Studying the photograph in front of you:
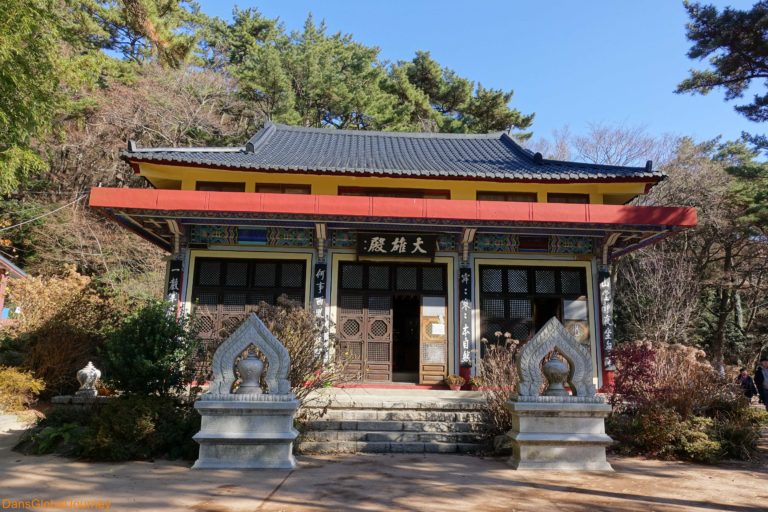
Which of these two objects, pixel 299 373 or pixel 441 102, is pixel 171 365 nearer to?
pixel 299 373

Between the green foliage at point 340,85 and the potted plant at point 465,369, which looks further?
the green foliage at point 340,85

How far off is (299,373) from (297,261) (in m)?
4.16

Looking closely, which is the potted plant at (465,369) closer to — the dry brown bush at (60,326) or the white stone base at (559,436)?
the white stone base at (559,436)

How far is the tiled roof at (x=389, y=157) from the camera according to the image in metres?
10.2

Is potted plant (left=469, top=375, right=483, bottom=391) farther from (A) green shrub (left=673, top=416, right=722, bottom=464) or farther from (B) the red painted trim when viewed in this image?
(B) the red painted trim

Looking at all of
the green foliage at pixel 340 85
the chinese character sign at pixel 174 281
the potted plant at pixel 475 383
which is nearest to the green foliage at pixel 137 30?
the green foliage at pixel 340 85

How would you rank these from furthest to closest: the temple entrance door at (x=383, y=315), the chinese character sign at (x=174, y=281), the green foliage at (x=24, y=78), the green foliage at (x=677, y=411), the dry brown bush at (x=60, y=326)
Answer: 1. the temple entrance door at (x=383, y=315)
2. the chinese character sign at (x=174, y=281)
3. the dry brown bush at (x=60, y=326)
4. the green foliage at (x=24, y=78)
5. the green foliage at (x=677, y=411)

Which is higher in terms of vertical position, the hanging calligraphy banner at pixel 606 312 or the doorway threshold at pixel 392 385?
the hanging calligraphy banner at pixel 606 312

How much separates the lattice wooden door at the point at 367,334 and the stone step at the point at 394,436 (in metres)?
3.59

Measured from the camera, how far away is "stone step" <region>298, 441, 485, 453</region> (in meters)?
6.08

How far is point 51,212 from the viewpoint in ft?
56.9

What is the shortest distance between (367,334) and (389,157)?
188 inches

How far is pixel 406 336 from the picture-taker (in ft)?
47.3

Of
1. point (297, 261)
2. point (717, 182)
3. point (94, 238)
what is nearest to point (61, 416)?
point (297, 261)
